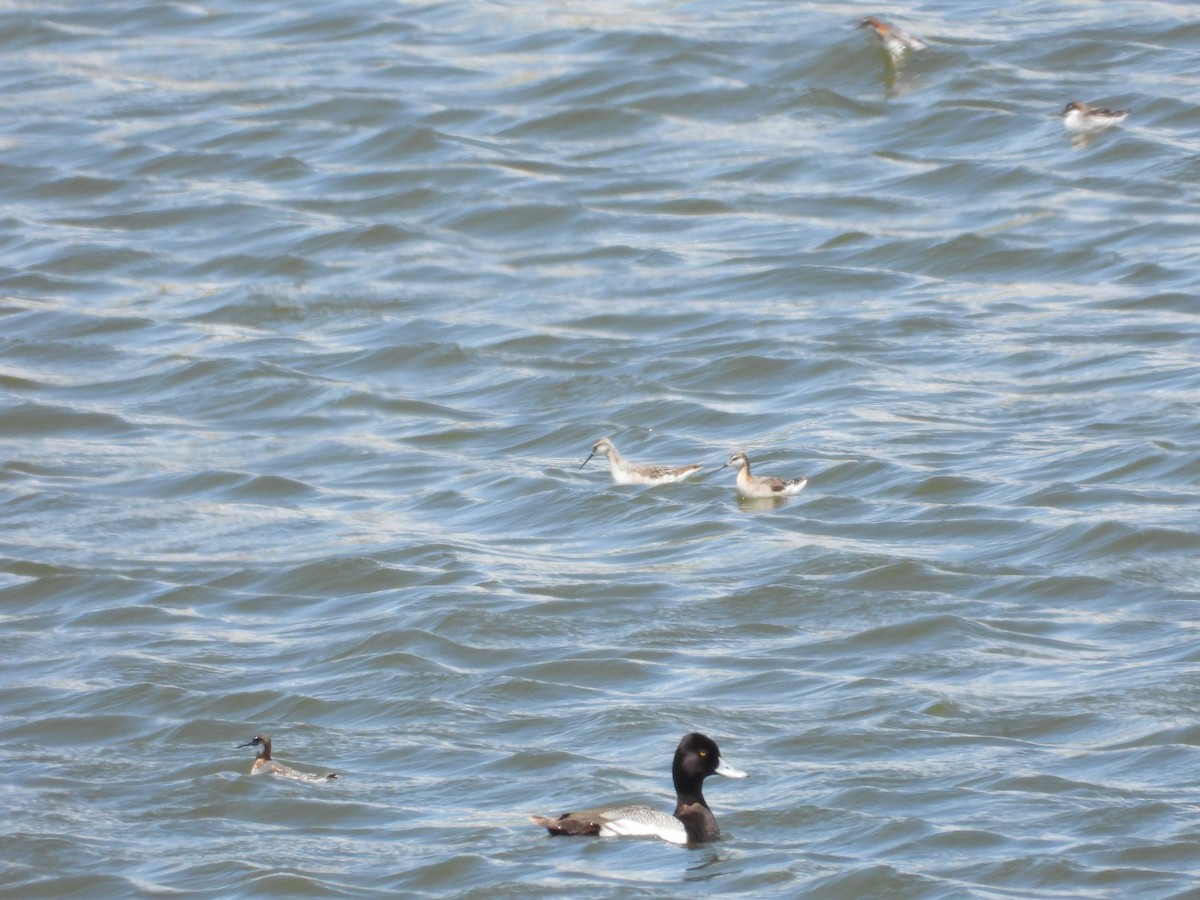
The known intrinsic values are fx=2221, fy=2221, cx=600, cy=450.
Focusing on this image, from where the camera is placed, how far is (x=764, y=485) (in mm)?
13672

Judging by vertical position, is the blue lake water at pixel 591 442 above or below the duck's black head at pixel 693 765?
below

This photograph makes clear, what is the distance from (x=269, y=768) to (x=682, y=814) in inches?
81.3

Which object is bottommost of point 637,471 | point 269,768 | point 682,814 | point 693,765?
point 637,471

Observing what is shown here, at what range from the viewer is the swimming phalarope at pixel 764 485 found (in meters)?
13.6

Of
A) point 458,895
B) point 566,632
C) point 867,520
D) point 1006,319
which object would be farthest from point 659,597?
point 1006,319

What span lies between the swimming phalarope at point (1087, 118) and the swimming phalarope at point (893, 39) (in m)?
2.53

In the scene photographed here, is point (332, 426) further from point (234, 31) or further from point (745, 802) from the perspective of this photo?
point (234, 31)

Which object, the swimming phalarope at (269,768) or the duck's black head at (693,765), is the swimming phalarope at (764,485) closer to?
the swimming phalarope at (269,768)

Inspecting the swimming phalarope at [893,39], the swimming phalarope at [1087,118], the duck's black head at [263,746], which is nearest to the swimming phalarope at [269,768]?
the duck's black head at [263,746]

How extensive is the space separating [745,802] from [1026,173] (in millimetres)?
10222

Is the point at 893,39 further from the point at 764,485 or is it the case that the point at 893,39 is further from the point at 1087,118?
the point at 764,485

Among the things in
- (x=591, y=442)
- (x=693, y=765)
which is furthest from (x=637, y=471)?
(x=693, y=765)

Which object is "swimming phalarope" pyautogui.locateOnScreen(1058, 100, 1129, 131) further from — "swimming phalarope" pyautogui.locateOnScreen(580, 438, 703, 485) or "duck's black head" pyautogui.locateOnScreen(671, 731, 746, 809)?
"duck's black head" pyautogui.locateOnScreen(671, 731, 746, 809)

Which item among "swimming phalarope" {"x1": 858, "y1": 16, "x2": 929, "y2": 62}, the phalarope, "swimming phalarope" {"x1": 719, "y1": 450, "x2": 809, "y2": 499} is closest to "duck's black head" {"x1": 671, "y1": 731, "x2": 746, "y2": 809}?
the phalarope
